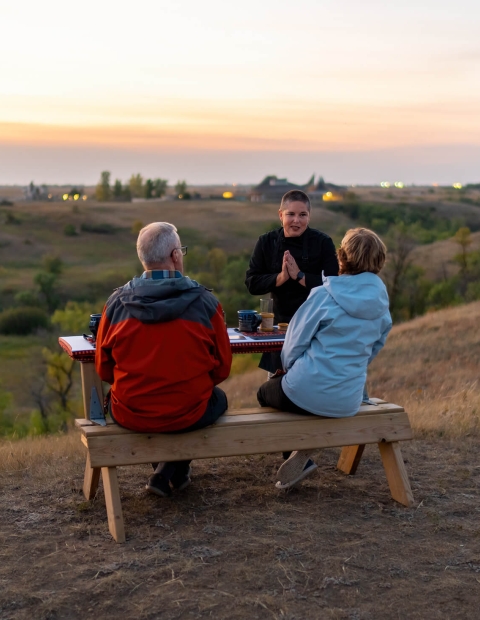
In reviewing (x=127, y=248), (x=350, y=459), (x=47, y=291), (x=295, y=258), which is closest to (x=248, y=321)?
(x=295, y=258)

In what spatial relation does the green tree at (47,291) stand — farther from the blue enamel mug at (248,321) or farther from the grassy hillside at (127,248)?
the blue enamel mug at (248,321)

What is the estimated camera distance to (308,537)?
12.3 feet

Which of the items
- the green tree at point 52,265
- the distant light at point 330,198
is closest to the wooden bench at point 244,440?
the green tree at point 52,265

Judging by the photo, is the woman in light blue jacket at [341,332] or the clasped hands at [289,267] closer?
the woman in light blue jacket at [341,332]

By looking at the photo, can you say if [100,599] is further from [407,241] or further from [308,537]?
[407,241]

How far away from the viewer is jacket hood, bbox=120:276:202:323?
3.66 metres

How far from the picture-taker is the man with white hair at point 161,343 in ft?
12.2

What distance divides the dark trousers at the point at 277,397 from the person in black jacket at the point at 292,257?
726mm

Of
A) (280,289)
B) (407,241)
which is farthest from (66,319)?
(280,289)

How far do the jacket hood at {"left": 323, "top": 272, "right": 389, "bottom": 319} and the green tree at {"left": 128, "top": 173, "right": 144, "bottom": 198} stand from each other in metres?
132

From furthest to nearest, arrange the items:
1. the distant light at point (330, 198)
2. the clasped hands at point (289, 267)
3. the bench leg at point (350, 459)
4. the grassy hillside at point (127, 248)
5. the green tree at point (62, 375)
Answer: the distant light at point (330, 198)
the grassy hillside at point (127, 248)
the green tree at point (62, 375)
the clasped hands at point (289, 267)
the bench leg at point (350, 459)

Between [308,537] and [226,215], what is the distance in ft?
322

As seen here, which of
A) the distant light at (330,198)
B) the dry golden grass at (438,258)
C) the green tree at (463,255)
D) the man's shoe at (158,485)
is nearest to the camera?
the man's shoe at (158,485)

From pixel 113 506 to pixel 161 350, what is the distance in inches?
33.1
